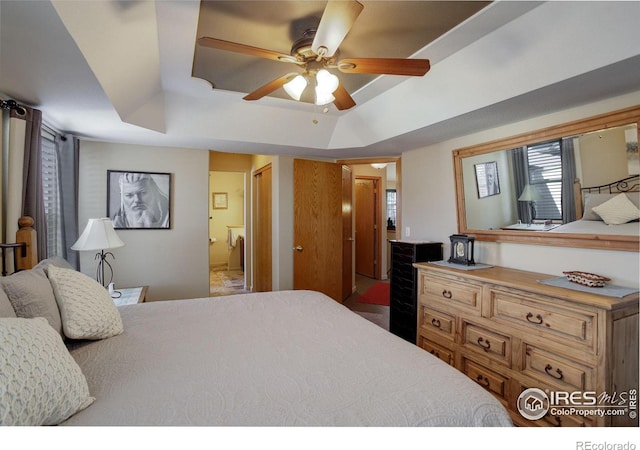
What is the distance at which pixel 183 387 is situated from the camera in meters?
1.03

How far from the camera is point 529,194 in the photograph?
2.29 meters

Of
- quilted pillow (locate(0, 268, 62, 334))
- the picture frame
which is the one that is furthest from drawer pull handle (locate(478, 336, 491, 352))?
the picture frame

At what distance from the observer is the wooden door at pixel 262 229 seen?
4320mm

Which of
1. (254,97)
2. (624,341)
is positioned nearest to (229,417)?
(254,97)

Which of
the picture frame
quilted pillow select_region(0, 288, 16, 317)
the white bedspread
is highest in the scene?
the picture frame

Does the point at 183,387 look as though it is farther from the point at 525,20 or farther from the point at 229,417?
the point at 525,20

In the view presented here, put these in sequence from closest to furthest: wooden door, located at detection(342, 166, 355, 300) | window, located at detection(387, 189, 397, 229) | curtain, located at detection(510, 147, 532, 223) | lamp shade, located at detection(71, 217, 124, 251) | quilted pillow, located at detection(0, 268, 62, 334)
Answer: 1. quilted pillow, located at detection(0, 268, 62, 334)
2. curtain, located at detection(510, 147, 532, 223)
3. lamp shade, located at detection(71, 217, 124, 251)
4. wooden door, located at detection(342, 166, 355, 300)
5. window, located at detection(387, 189, 397, 229)

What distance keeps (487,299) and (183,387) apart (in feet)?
6.28

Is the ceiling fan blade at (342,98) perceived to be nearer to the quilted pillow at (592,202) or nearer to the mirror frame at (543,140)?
the mirror frame at (543,140)

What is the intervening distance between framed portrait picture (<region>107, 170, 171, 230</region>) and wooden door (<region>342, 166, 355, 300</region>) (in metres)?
2.30

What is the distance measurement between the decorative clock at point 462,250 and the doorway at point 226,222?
501cm

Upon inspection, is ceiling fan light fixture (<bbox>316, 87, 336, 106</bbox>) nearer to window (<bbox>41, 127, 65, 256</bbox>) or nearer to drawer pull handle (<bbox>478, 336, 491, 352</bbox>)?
drawer pull handle (<bbox>478, 336, 491, 352</bbox>)

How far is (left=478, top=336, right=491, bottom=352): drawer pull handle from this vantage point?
210 cm

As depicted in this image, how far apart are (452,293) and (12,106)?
3177mm
